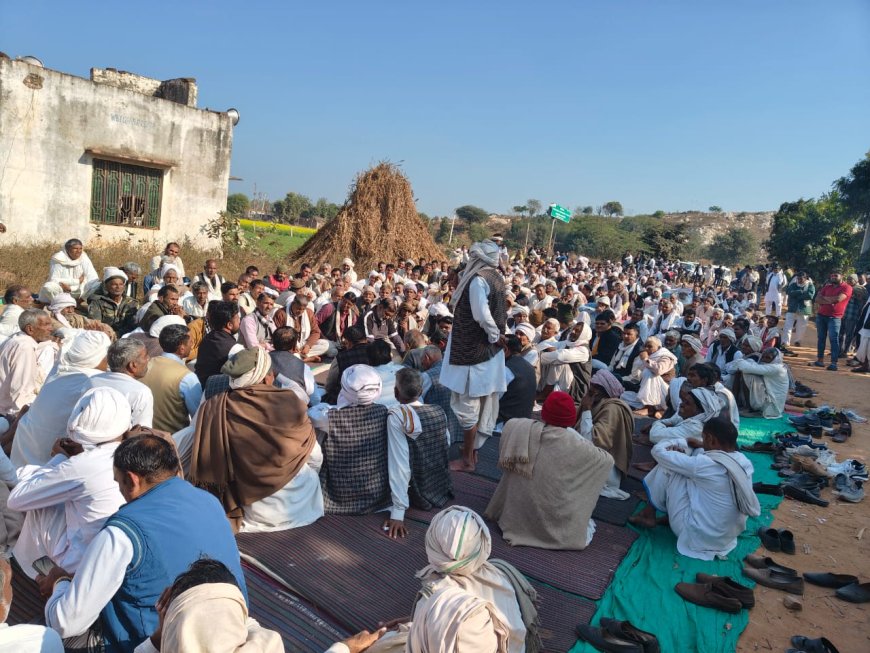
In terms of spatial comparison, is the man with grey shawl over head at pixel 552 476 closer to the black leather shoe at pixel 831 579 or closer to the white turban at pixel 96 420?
the black leather shoe at pixel 831 579

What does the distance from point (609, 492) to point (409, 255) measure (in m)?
14.4

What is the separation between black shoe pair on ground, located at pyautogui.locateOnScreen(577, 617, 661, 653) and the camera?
10.2 feet

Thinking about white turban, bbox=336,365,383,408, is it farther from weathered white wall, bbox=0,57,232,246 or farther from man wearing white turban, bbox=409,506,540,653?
weathered white wall, bbox=0,57,232,246

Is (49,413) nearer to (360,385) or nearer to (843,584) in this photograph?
(360,385)

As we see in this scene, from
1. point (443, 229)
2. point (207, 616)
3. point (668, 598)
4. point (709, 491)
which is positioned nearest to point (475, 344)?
point (709, 491)

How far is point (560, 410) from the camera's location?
404cm

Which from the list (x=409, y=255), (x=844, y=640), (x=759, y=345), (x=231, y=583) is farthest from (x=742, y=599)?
(x=409, y=255)

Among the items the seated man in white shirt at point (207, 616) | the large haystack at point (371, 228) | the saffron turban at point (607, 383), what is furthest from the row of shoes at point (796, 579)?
the large haystack at point (371, 228)

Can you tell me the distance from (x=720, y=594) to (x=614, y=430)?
4.83 feet

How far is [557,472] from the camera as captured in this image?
4035mm

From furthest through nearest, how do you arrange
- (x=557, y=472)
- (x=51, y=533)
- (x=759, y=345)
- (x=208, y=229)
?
(x=208, y=229) → (x=759, y=345) → (x=557, y=472) → (x=51, y=533)

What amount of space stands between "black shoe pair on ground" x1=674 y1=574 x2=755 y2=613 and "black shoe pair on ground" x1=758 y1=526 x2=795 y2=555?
0.82m

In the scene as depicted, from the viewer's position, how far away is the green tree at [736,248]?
52.5m

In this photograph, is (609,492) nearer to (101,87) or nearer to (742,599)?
(742,599)
